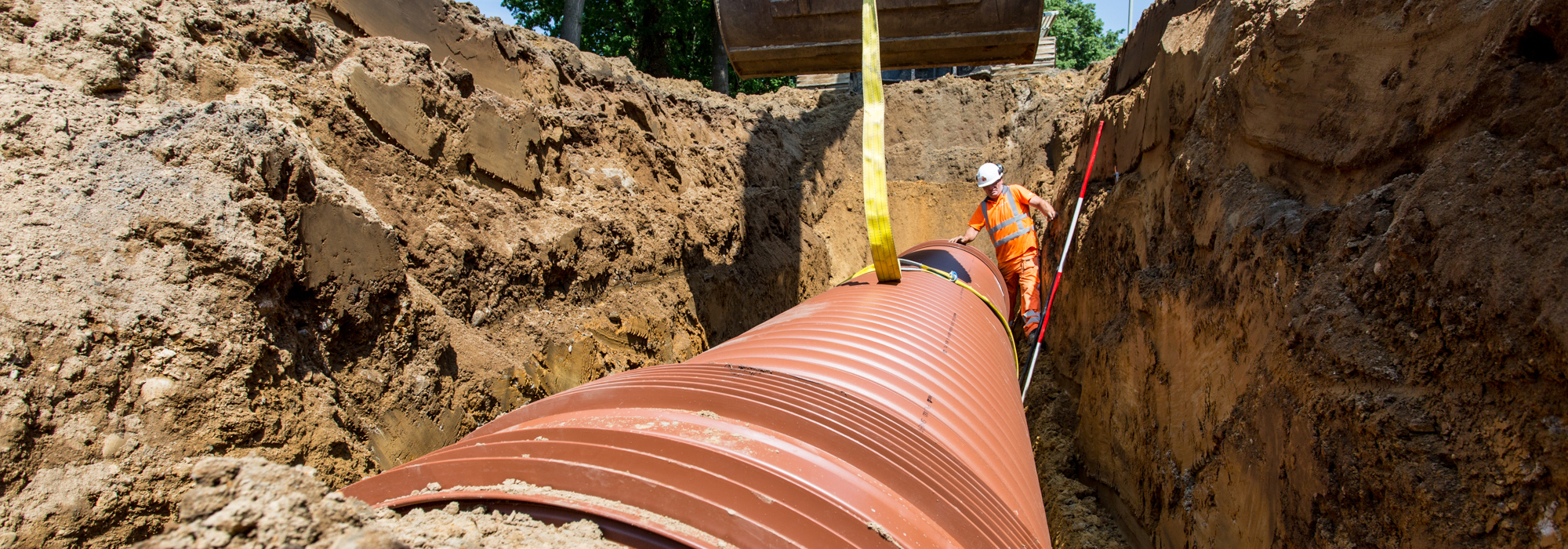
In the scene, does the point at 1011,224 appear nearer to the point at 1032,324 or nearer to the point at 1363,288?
the point at 1032,324

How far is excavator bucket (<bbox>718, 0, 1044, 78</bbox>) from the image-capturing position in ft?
18.6

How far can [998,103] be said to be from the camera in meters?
10.9

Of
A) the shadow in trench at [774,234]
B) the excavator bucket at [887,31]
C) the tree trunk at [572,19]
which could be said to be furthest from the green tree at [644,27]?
the excavator bucket at [887,31]

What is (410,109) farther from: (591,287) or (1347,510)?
(1347,510)

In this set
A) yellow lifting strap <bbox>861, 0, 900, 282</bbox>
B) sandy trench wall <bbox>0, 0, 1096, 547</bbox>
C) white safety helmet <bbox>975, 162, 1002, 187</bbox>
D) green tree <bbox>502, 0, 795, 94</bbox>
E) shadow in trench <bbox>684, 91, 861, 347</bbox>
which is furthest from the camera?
green tree <bbox>502, 0, 795, 94</bbox>

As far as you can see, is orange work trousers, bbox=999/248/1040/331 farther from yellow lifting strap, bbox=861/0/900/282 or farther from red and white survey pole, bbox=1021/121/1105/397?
yellow lifting strap, bbox=861/0/900/282

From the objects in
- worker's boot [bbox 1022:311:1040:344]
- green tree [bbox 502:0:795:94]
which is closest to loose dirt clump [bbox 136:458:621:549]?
worker's boot [bbox 1022:311:1040:344]

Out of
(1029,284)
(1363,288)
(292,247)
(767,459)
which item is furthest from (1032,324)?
(292,247)

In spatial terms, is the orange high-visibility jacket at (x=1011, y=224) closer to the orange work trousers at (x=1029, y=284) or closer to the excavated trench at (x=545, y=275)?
the orange work trousers at (x=1029, y=284)

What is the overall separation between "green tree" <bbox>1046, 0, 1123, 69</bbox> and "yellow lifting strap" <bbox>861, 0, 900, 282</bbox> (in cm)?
2585

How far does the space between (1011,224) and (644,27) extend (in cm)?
1342

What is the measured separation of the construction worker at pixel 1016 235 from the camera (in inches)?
239

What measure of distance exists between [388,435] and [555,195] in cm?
211

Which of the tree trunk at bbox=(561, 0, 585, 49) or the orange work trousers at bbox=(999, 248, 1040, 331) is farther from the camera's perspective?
the tree trunk at bbox=(561, 0, 585, 49)
